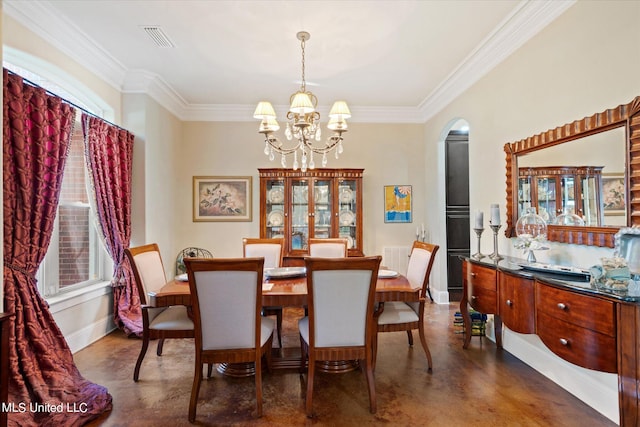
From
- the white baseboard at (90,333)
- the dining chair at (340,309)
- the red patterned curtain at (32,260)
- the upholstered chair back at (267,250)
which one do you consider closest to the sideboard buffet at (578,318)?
the dining chair at (340,309)

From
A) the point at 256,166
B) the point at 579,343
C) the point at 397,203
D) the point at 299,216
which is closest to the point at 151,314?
the point at 299,216

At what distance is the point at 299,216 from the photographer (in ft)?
15.4

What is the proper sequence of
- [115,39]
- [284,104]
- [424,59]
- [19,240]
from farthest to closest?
[284,104] → [424,59] → [115,39] → [19,240]

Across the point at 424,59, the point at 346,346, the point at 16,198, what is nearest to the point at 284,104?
the point at 424,59

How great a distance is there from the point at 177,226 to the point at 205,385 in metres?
2.86

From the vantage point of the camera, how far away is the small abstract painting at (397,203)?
197 inches

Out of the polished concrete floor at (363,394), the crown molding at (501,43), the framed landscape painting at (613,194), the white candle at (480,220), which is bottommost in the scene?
the polished concrete floor at (363,394)

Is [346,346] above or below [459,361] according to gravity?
above

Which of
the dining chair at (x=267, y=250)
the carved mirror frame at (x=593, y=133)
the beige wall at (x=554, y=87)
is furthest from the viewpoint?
the dining chair at (x=267, y=250)

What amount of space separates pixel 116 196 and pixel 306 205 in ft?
7.43

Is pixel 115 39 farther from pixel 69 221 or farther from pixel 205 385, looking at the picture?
pixel 205 385

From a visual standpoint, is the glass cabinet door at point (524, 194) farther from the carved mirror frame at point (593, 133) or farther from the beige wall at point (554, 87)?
the beige wall at point (554, 87)

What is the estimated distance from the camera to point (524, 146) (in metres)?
2.71

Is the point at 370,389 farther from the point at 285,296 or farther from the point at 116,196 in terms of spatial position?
the point at 116,196
